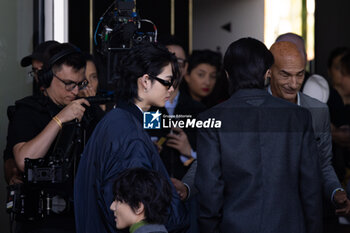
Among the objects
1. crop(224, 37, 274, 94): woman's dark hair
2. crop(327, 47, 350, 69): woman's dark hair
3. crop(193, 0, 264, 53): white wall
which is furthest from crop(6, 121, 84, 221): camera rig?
crop(327, 47, 350, 69): woman's dark hair

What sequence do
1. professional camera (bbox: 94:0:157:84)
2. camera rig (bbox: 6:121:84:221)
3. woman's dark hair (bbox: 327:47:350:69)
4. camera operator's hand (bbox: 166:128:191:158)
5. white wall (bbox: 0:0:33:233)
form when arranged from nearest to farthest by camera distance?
camera rig (bbox: 6:121:84:221)
professional camera (bbox: 94:0:157:84)
camera operator's hand (bbox: 166:128:191:158)
white wall (bbox: 0:0:33:233)
woman's dark hair (bbox: 327:47:350:69)

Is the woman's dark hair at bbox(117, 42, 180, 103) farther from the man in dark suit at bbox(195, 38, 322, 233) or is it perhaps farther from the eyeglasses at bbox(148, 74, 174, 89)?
the man in dark suit at bbox(195, 38, 322, 233)

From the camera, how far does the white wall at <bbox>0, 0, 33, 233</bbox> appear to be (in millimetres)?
3975

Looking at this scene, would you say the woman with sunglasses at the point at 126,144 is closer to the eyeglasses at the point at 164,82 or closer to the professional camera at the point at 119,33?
the eyeglasses at the point at 164,82

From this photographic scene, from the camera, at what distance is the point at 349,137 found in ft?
12.9

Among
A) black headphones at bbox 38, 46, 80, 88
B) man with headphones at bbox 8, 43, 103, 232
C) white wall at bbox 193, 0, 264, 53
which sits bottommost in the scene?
man with headphones at bbox 8, 43, 103, 232

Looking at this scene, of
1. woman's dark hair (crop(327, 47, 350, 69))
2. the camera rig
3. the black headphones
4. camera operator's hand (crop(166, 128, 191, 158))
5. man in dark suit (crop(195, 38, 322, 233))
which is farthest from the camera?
woman's dark hair (crop(327, 47, 350, 69))

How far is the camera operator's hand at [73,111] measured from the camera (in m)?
3.00

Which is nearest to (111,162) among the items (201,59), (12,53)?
(12,53)

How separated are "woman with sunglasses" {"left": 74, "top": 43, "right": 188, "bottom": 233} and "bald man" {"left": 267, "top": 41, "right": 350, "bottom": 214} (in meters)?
0.77

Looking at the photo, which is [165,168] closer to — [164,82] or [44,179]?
[164,82]

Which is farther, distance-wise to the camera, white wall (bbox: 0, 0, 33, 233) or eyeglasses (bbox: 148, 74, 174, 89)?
white wall (bbox: 0, 0, 33, 233)

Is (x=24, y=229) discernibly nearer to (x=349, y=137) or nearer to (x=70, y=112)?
(x=70, y=112)

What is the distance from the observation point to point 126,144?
2418 millimetres
